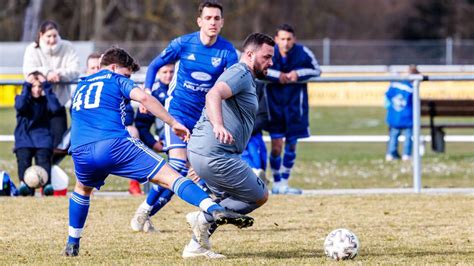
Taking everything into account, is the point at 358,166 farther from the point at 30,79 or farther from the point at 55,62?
the point at 30,79

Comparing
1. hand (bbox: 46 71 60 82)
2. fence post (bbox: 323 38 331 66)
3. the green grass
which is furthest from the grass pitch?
fence post (bbox: 323 38 331 66)

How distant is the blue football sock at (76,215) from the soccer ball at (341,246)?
1.90 m

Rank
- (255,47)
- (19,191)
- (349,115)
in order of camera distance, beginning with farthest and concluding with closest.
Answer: (349,115) < (19,191) < (255,47)

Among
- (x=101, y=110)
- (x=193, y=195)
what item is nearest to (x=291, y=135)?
(x=101, y=110)

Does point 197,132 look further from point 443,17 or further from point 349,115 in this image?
point 443,17

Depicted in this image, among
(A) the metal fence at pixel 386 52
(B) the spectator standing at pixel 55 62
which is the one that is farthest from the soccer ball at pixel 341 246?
(A) the metal fence at pixel 386 52

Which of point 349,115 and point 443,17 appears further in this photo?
point 443,17

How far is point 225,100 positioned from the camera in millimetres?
8078

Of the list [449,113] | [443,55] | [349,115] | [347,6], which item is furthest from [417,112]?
[347,6]

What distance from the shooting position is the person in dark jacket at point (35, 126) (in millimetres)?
12805

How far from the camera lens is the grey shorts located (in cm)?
798

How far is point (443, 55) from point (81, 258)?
1258 inches

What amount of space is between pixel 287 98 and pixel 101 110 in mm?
5723

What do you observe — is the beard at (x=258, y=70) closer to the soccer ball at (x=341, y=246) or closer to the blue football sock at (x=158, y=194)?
the soccer ball at (x=341, y=246)
